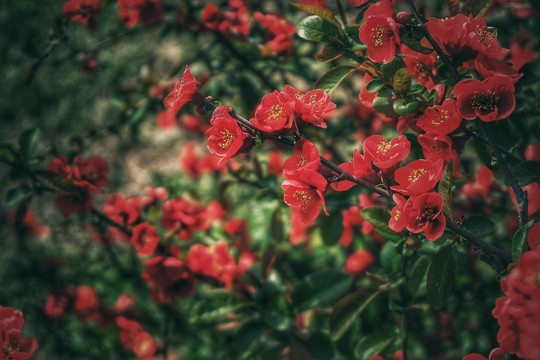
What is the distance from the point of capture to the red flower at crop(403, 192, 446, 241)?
0.74 meters

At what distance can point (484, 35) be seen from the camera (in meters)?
0.83

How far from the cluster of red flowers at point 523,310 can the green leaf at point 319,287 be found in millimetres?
573

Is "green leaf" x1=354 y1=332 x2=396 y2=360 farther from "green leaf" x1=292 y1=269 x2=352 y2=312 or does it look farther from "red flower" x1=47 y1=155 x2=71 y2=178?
"red flower" x1=47 y1=155 x2=71 y2=178

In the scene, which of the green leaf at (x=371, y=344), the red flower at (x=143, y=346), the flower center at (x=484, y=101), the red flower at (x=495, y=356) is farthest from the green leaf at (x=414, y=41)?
the red flower at (x=143, y=346)

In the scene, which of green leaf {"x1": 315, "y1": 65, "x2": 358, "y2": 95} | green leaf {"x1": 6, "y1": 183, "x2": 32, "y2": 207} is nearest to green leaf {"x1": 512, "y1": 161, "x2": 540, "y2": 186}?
green leaf {"x1": 315, "y1": 65, "x2": 358, "y2": 95}

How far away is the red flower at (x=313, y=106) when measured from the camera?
0.80m

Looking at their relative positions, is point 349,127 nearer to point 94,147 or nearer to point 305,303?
point 305,303

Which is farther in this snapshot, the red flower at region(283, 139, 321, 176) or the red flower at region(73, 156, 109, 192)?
the red flower at region(73, 156, 109, 192)

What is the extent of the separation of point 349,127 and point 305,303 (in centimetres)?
84

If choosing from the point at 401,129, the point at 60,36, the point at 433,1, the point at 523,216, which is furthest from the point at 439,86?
the point at 433,1

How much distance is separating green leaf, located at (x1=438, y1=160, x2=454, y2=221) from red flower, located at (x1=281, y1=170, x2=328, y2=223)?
0.80 feet

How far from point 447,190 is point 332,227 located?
586 mm

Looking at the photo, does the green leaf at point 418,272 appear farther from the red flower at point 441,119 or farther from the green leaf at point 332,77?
the green leaf at point 332,77

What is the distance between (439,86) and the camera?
32.8 inches
